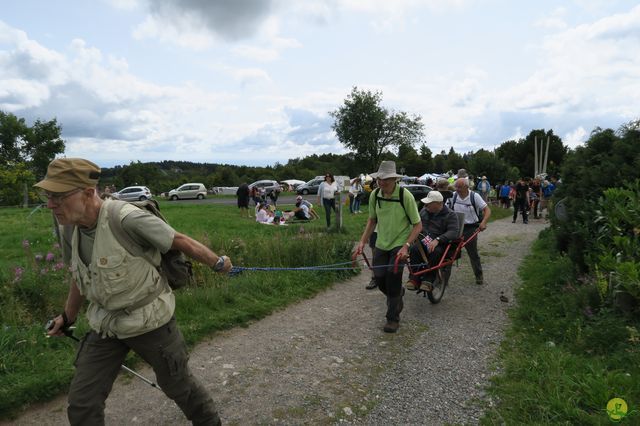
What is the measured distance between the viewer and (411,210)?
526 centimetres

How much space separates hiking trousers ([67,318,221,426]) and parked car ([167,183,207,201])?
137 feet

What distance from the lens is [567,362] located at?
411 centimetres

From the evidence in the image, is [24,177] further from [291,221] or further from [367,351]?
[367,351]

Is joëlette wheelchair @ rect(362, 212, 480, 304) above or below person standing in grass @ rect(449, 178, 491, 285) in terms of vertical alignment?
below

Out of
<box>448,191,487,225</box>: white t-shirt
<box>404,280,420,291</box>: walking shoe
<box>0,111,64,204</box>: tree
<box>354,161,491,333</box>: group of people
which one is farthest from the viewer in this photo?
<box>0,111,64,204</box>: tree

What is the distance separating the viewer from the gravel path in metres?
3.57

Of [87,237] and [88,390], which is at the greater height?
[87,237]

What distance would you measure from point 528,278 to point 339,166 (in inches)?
2686

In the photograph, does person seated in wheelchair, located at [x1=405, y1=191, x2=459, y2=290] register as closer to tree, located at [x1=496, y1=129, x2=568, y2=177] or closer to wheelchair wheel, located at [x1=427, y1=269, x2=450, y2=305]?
wheelchair wheel, located at [x1=427, y1=269, x2=450, y2=305]

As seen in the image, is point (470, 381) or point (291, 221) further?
point (291, 221)

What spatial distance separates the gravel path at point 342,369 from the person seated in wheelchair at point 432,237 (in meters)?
0.53

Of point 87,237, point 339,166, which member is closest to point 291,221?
point 87,237

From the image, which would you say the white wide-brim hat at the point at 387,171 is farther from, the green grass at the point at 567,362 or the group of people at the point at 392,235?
the green grass at the point at 567,362

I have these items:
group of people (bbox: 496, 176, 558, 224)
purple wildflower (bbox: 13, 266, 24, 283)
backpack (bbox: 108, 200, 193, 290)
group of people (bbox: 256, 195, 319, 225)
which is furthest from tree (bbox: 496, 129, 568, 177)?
backpack (bbox: 108, 200, 193, 290)
